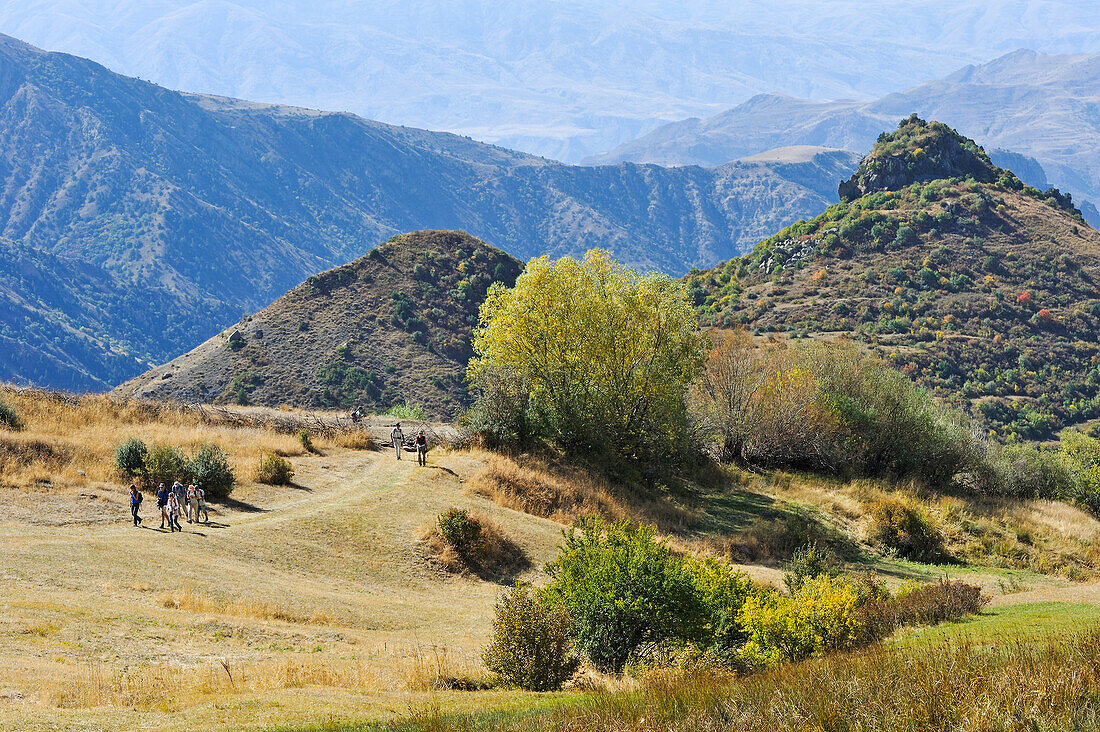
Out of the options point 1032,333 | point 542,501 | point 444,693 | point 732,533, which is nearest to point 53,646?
point 444,693

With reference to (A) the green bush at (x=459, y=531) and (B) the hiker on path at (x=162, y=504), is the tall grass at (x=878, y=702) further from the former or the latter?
(B) the hiker on path at (x=162, y=504)

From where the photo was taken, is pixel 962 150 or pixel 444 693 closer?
pixel 444 693

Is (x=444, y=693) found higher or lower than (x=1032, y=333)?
lower

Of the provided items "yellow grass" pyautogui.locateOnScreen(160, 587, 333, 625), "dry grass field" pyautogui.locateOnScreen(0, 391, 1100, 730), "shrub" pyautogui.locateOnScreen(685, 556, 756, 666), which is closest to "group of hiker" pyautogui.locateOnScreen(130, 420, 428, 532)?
"dry grass field" pyautogui.locateOnScreen(0, 391, 1100, 730)

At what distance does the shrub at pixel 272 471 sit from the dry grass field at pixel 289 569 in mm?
509

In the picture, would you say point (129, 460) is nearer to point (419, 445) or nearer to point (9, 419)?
point (9, 419)

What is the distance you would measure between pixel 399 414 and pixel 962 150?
10372cm

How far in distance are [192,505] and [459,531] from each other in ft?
24.3

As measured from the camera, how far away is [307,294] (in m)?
92.9

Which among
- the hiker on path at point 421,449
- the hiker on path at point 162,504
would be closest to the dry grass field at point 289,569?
the hiker on path at point 162,504

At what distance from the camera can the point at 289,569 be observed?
20062 mm

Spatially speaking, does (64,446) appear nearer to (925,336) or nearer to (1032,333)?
(925,336)

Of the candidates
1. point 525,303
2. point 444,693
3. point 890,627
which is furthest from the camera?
point 525,303

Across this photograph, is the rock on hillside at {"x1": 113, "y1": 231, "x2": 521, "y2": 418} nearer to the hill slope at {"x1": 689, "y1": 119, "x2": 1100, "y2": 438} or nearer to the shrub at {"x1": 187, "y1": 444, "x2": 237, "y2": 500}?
the hill slope at {"x1": 689, "y1": 119, "x2": 1100, "y2": 438}
